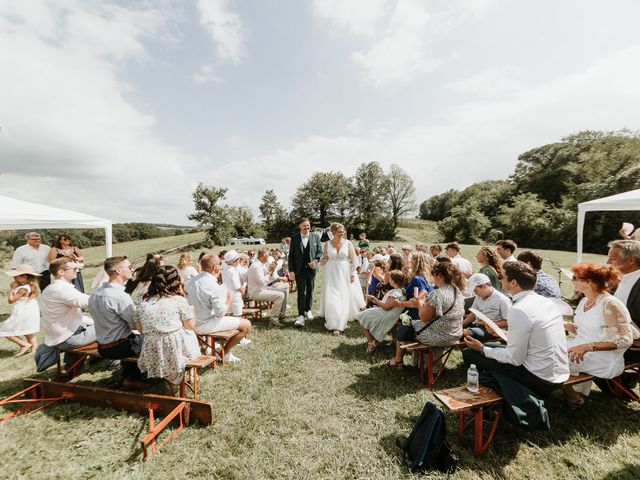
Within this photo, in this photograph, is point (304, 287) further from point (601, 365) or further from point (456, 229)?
point (456, 229)

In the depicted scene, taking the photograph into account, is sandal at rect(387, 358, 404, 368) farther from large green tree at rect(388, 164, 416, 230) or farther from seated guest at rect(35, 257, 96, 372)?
large green tree at rect(388, 164, 416, 230)

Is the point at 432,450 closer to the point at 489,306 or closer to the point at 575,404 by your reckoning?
the point at 575,404

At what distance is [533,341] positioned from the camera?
2822mm

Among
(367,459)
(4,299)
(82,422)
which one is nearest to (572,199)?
(367,459)

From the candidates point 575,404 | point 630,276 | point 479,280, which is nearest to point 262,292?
point 479,280

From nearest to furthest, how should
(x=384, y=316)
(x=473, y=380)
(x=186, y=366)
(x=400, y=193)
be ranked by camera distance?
1. (x=473, y=380)
2. (x=186, y=366)
3. (x=384, y=316)
4. (x=400, y=193)

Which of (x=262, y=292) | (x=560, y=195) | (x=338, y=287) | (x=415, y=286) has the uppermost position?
(x=560, y=195)

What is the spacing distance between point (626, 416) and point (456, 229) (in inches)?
1531

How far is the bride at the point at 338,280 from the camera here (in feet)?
21.0

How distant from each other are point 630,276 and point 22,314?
32.0ft

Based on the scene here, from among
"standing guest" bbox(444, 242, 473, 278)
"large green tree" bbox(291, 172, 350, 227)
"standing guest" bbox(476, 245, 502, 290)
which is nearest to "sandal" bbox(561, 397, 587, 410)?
"standing guest" bbox(476, 245, 502, 290)

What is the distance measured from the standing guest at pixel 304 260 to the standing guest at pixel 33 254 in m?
6.22

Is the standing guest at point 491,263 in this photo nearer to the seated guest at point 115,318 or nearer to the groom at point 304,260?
the groom at point 304,260

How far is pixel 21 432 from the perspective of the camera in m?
3.23
